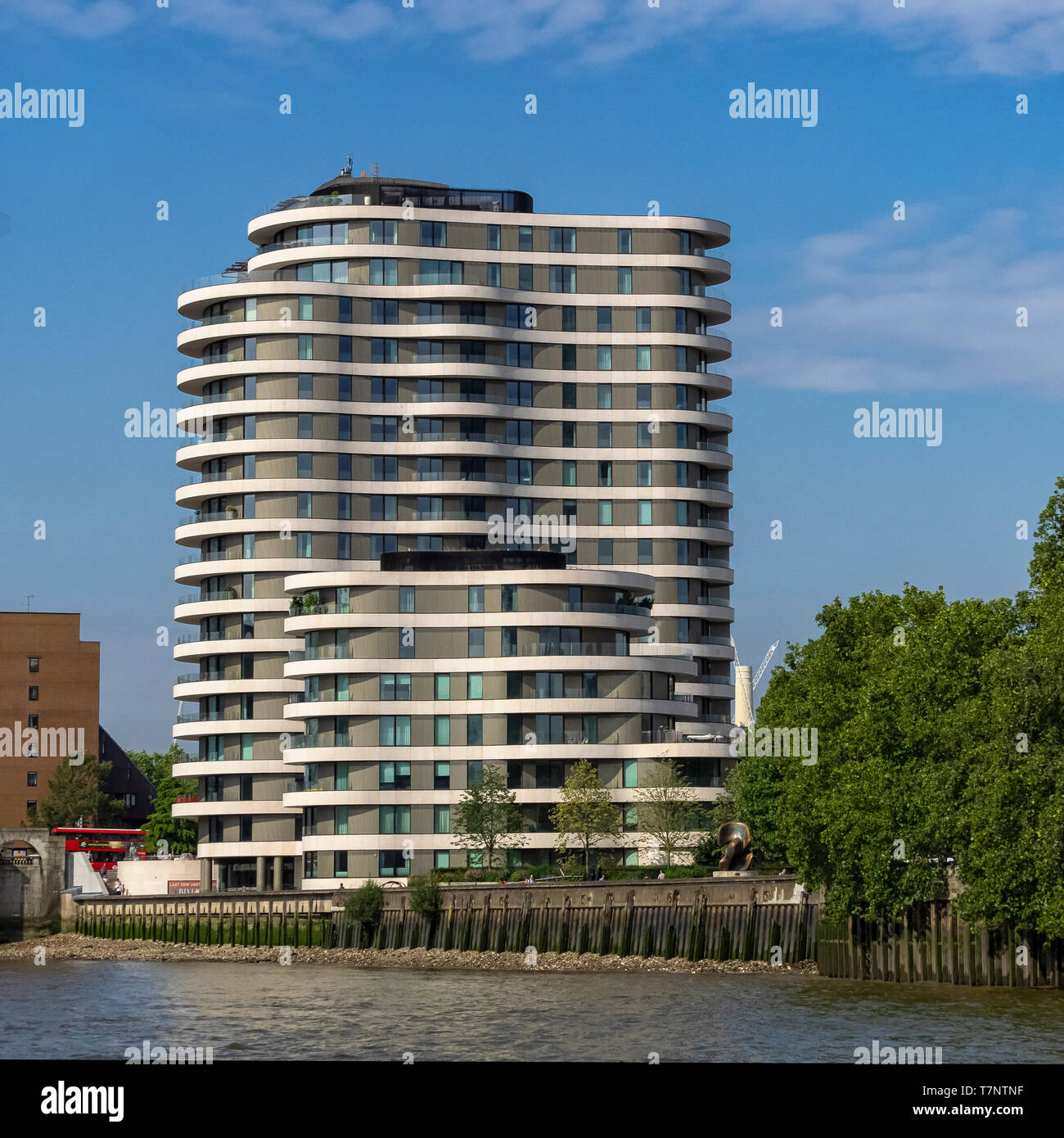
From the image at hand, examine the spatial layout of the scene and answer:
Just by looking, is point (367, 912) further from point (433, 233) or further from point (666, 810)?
point (433, 233)

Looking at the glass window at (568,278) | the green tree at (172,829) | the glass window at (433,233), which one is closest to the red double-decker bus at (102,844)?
the green tree at (172,829)

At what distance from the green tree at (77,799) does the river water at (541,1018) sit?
10086 centimetres

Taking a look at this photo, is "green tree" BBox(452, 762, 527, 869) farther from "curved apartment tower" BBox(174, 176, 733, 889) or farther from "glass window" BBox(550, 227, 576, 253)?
"glass window" BBox(550, 227, 576, 253)

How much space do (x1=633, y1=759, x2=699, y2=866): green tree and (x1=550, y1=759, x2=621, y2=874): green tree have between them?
2351 millimetres

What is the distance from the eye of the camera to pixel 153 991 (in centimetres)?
7819

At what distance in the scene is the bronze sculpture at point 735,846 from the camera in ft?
308

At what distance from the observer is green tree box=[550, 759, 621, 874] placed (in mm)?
115938

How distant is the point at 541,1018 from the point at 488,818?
56.0m

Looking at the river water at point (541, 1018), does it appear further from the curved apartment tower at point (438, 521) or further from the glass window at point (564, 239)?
the glass window at point (564, 239)

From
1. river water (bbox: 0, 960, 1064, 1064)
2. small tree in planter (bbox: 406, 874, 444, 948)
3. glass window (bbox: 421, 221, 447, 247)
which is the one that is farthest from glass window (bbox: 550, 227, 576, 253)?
river water (bbox: 0, 960, 1064, 1064)

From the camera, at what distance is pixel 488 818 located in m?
115
